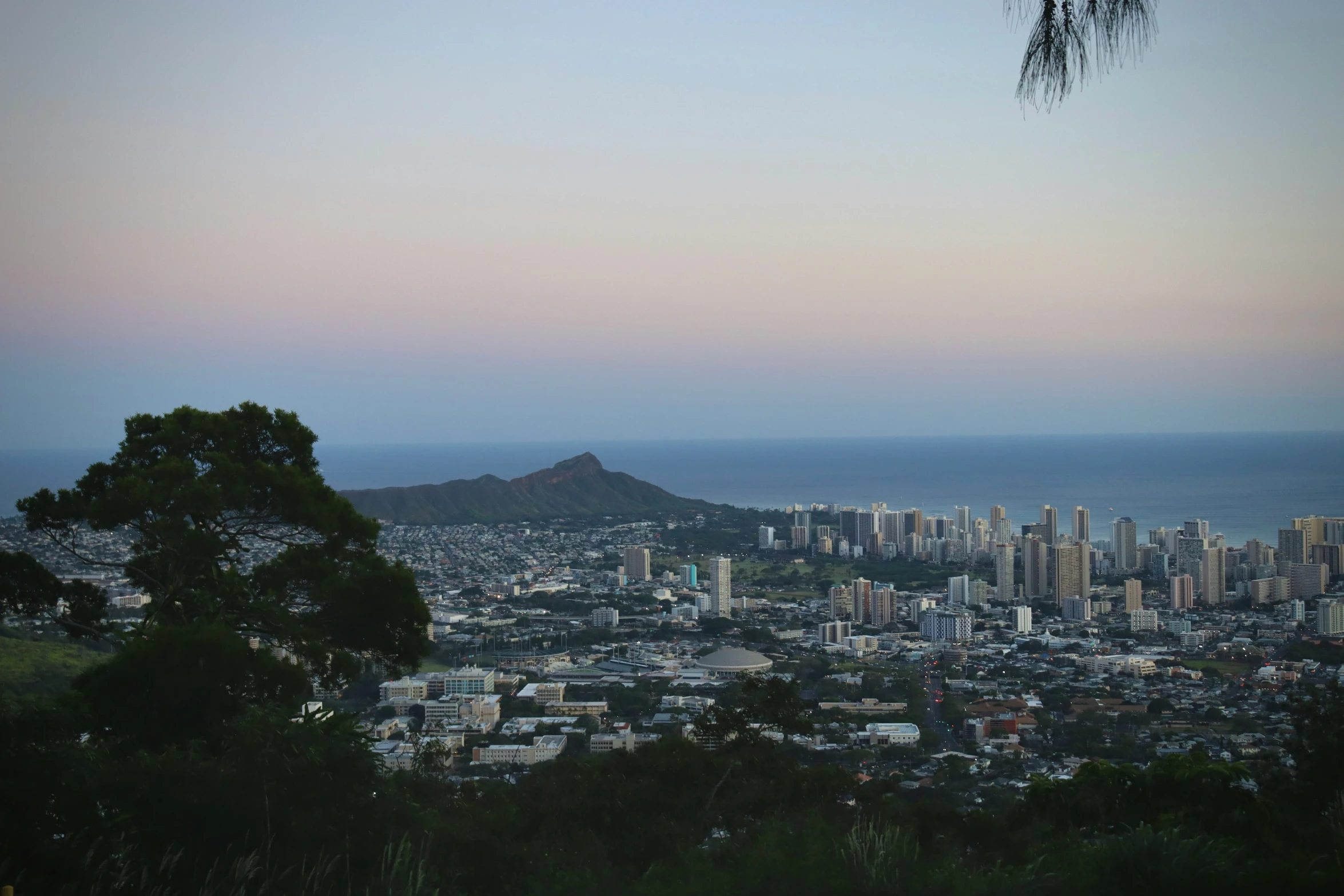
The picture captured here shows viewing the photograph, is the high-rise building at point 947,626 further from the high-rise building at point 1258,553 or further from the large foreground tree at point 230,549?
the large foreground tree at point 230,549

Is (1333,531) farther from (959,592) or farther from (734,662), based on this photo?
(734,662)

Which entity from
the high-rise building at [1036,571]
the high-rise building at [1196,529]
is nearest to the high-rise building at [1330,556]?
the high-rise building at [1196,529]

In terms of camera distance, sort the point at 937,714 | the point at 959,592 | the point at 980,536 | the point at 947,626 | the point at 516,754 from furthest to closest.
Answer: the point at 980,536 → the point at 959,592 → the point at 947,626 → the point at 937,714 → the point at 516,754

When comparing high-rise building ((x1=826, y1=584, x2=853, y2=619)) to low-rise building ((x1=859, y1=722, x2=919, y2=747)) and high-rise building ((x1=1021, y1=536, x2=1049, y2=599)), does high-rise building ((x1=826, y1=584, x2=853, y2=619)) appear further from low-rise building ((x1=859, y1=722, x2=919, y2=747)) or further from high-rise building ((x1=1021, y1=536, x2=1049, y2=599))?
low-rise building ((x1=859, y1=722, x2=919, y2=747))

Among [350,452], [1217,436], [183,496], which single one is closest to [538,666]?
[183,496]

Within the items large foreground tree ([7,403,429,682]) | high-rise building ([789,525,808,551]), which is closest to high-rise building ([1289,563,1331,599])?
high-rise building ([789,525,808,551])

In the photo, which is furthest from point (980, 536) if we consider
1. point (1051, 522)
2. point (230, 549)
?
point (230, 549)

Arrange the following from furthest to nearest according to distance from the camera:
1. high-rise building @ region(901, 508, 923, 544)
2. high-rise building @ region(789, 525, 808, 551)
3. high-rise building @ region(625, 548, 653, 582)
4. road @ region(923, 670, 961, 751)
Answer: high-rise building @ region(901, 508, 923, 544) < high-rise building @ region(789, 525, 808, 551) < high-rise building @ region(625, 548, 653, 582) < road @ region(923, 670, 961, 751)
